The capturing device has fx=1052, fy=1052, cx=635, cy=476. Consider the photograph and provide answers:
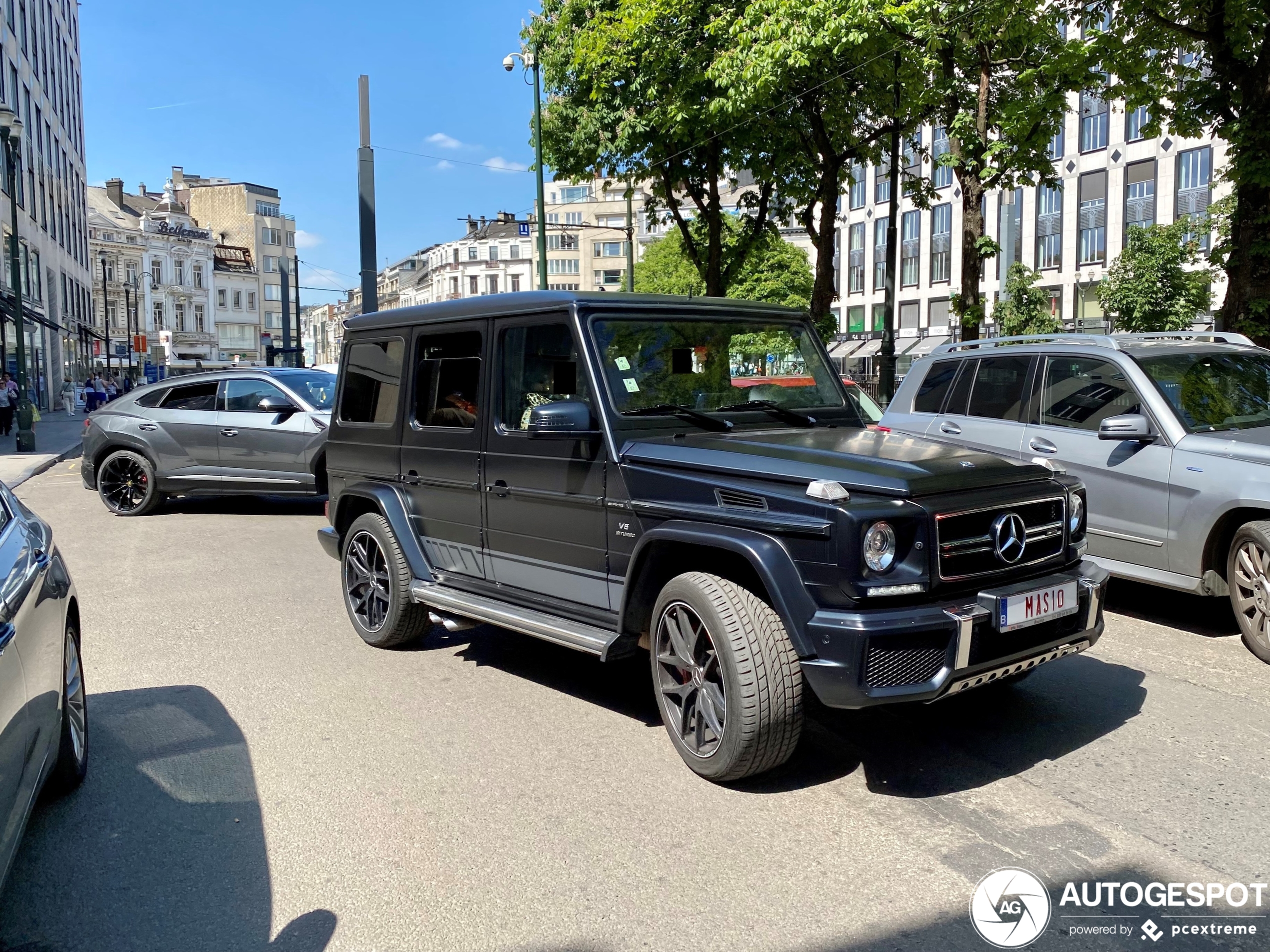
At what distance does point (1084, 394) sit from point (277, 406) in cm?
884

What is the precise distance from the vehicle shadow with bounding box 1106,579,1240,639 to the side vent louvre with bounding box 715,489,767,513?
3.89 metres

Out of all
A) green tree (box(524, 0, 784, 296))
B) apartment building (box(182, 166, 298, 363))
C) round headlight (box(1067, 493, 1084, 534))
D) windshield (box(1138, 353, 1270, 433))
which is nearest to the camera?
round headlight (box(1067, 493, 1084, 534))

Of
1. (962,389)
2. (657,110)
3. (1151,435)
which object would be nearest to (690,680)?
(1151,435)

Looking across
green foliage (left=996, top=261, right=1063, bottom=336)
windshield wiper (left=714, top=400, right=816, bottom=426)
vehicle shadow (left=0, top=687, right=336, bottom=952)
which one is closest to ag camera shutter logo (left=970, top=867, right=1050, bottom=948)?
vehicle shadow (left=0, top=687, right=336, bottom=952)

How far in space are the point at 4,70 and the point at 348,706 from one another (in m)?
38.8

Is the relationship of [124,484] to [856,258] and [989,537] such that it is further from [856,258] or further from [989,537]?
[856,258]

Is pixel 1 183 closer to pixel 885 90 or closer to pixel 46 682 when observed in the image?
pixel 885 90

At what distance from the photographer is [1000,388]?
7.68 meters

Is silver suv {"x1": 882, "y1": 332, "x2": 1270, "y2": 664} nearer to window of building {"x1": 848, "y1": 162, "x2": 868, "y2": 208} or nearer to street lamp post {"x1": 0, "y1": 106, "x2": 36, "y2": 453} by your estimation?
street lamp post {"x1": 0, "y1": 106, "x2": 36, "y2": 453}

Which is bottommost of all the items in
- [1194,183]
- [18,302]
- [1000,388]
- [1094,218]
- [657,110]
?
[1000,388]

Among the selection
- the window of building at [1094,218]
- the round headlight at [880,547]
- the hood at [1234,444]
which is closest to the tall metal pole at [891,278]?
the hood at [1234,444]

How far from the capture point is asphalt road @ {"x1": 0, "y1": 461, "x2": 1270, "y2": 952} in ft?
10.2

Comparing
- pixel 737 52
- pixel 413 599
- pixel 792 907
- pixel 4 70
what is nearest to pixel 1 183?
pixel 4 70

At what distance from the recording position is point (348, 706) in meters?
5.16
